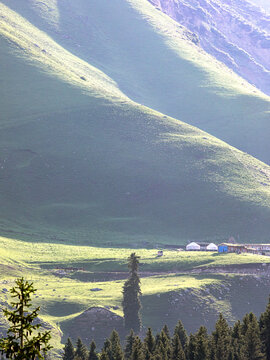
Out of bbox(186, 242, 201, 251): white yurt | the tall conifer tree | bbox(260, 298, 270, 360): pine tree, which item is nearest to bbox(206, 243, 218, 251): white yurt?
bbox(186, 242, 201, 251): white yurt

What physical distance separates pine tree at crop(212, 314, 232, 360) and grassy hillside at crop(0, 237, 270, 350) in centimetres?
3518

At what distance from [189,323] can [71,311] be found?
20361 millimetres

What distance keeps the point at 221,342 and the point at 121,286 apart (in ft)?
207

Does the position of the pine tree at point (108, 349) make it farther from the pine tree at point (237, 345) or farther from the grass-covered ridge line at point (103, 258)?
the grass-covered ridge line at point (103, 258)

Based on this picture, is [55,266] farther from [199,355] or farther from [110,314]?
[199,355]

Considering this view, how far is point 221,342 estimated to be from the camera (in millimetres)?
78125

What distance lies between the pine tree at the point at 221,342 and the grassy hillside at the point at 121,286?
35.2 metres

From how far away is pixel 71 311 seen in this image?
5017 inches

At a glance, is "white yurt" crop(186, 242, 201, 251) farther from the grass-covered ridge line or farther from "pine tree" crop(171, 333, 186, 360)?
"pine tree" crop(171, 333, 186, 360)

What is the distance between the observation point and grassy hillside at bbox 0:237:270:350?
12438cm

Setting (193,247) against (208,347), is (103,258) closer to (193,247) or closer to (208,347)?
(193,247)

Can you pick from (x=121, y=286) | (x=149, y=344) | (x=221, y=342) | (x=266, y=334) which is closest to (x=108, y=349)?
(x=149, y=344)

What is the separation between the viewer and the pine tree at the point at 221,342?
7650cm

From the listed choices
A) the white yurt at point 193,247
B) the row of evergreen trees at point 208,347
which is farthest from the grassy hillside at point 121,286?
the row of evergreen trees at point 208,347
